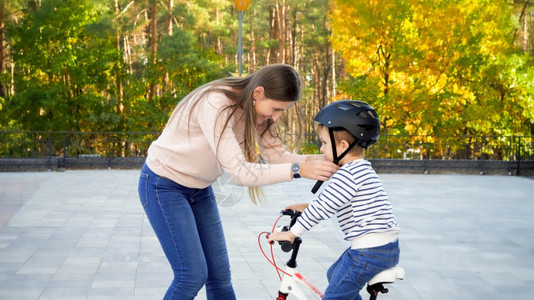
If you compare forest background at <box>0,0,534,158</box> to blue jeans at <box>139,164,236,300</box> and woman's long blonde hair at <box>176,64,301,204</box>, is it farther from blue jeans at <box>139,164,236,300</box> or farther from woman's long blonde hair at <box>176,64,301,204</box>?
woman's long blonde hair at <box>176,64,301,204</box>

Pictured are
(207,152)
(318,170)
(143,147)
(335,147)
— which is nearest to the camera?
(318,170)

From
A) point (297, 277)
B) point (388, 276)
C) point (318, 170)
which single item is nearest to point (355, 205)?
point (318, 170)

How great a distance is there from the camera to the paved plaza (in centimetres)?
602

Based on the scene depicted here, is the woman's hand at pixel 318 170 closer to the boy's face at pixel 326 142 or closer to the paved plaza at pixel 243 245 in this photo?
the boy's face at pixel 326 142

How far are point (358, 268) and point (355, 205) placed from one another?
305mm

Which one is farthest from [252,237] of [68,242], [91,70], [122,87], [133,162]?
[122,87]

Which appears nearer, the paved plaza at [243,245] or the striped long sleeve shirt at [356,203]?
the striped long sleeve shirt at [356,203]

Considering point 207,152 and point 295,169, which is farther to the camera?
point 207,152

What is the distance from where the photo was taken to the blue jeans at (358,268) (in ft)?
10.6

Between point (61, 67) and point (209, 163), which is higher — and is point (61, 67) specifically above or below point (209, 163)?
above

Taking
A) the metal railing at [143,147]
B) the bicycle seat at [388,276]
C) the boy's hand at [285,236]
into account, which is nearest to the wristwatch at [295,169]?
the boy's hand at [285,236]

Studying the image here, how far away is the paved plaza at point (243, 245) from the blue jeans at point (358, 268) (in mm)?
753

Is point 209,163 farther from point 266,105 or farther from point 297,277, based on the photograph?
point 297,277

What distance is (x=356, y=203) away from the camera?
3266mm
